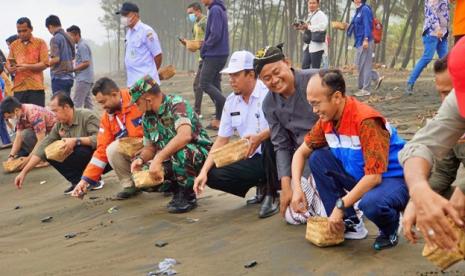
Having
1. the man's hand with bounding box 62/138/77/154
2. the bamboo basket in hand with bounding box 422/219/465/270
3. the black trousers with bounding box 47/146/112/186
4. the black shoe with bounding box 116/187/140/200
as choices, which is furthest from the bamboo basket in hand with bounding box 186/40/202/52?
the bamboo basket in hand with bounding box 422/219/465/270

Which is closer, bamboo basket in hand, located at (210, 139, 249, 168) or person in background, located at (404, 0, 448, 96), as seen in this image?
bamboo basket in hand, located at (210, 139, 249, 168)

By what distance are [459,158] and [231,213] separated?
6.95 feet

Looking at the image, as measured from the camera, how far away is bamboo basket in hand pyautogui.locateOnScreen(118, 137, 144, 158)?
16.5 ft

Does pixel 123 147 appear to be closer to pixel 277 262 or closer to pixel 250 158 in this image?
pixel 250 158

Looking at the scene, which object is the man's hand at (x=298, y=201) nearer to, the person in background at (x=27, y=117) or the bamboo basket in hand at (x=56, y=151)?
the bamboo basket in hand at (x=56, y=151)

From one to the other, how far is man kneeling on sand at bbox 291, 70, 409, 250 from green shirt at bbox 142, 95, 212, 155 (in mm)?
1428

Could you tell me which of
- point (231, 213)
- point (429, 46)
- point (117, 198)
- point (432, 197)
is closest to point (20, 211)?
point (117, 198)

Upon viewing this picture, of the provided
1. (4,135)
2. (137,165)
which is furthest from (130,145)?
(4,135)

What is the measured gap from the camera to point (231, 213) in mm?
4562

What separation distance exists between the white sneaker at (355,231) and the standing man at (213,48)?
3916mm

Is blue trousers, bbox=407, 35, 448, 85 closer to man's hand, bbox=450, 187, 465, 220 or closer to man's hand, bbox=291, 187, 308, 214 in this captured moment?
man's hand, bbox=291, 187, 308, 214

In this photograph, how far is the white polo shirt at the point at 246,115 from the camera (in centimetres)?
438

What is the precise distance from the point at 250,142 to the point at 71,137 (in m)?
2.39

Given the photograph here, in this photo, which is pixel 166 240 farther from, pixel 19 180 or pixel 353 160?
pixel 19 180
